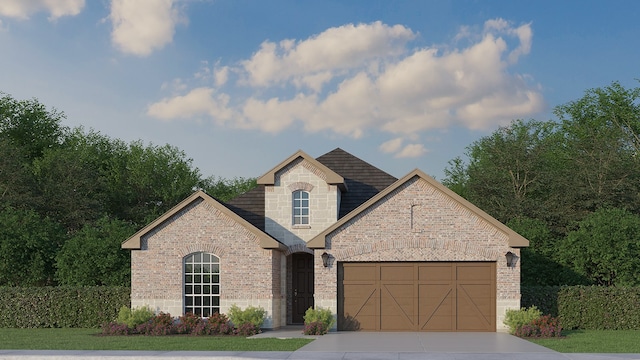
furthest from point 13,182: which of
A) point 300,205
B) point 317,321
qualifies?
point 317,321

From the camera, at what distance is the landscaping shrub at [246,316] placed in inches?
1027

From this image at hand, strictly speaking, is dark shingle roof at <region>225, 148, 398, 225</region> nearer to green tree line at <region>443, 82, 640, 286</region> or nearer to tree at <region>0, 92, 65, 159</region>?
green tree line at <region>443, 82, 640, 286</region>

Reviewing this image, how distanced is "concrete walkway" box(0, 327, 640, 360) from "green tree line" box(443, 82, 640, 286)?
9184 millimetres

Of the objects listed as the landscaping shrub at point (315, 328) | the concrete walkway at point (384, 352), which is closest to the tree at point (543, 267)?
the concrete walkway at point (384, 352)

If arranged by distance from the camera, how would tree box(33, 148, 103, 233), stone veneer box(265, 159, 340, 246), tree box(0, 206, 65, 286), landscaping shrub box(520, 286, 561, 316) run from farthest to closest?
tree box(33, 148, 103, 233), tree box(0, 206, 65, 286), stone veneer box(265, 159, 340, 246), landscaping shrub box(520, 286, 561, 316)

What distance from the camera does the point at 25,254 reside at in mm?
32500

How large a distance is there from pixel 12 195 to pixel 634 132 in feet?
138

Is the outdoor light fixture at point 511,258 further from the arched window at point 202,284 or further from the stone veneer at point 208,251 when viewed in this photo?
the arched window at point 202,284

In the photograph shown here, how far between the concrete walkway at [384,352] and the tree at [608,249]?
29.9ft

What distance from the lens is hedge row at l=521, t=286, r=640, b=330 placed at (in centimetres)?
2839

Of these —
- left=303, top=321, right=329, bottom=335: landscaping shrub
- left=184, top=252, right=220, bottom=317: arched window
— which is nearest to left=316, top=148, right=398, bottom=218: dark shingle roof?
left=184, top=252, right=220, bottom=317: arched window

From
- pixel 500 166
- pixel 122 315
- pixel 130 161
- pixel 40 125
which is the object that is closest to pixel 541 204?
pixel 500 166

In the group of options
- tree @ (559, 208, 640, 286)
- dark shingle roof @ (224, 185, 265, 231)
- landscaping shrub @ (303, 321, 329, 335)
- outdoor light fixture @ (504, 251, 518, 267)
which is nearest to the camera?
landscaping shrub @ (303, 321, 329, 335)

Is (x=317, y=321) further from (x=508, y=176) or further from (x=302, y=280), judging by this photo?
(x=508, y=176)
